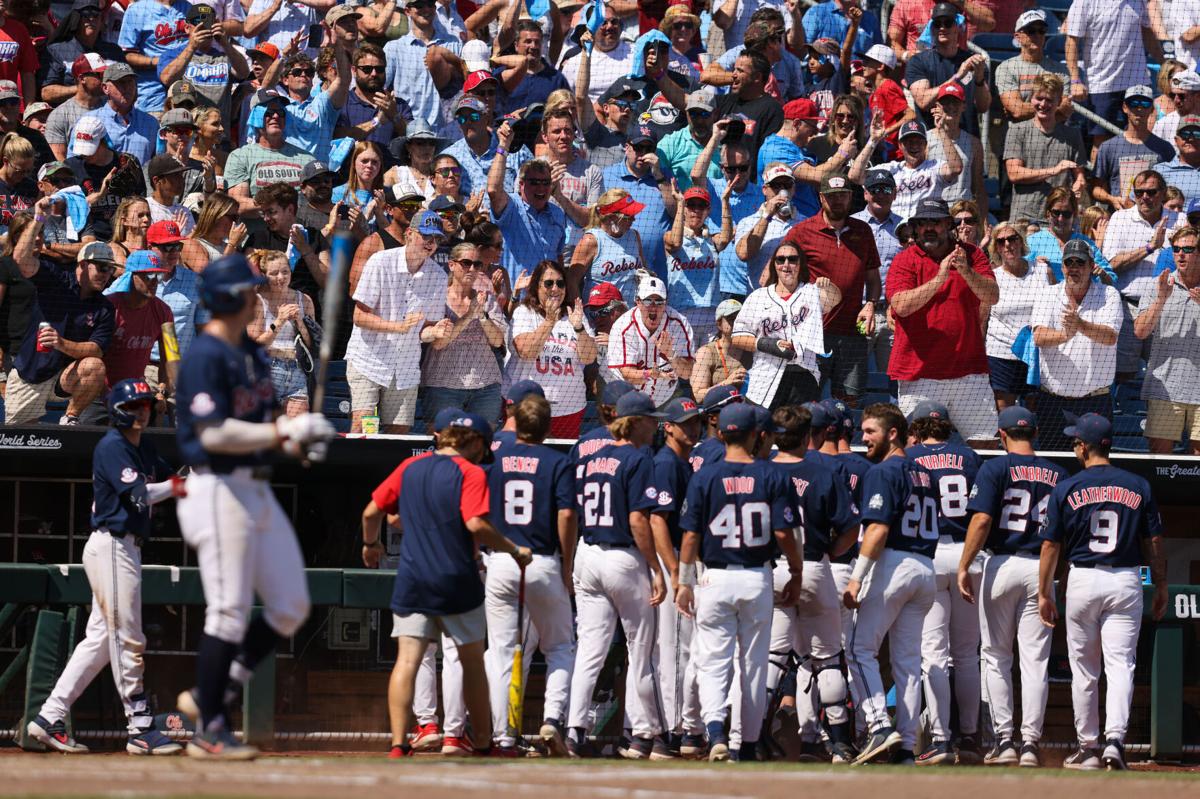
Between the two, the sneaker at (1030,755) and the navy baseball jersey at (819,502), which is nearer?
the navy baseball jersey at (819,502)

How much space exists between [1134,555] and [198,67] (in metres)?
7.78

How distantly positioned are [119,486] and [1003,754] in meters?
4.95

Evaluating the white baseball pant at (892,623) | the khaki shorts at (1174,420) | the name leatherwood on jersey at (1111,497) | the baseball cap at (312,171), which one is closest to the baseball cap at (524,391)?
the white baseball pant at (892,623)

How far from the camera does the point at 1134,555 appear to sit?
9391 millimetres

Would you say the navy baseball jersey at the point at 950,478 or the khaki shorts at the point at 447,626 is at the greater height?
the navy baseball jersey at the point at 950,478

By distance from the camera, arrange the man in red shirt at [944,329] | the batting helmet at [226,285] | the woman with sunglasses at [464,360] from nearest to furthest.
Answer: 1. the batting helmet at [226,285]
2. the woman with sunglasses at [464,360]
3. the man in red shirt at [944,329]

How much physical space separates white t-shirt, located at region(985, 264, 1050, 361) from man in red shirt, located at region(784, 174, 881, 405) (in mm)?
813

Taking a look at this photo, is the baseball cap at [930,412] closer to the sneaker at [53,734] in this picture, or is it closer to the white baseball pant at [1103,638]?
the white baseball pant at [1103,638]

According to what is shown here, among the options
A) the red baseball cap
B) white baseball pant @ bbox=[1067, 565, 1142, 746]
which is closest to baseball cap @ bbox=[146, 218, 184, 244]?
the red baseball cap

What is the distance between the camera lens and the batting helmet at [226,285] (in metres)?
6.37

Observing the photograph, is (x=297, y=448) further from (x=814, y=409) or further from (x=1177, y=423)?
(x=1177, y=423)

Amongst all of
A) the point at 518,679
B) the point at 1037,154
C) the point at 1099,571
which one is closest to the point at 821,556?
the point at 1099,571

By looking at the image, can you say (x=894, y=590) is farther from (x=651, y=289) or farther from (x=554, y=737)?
(x=651, y=289)

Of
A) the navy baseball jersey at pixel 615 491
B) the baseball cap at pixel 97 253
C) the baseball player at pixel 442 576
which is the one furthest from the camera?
the baseball cap at pixel 97 253
